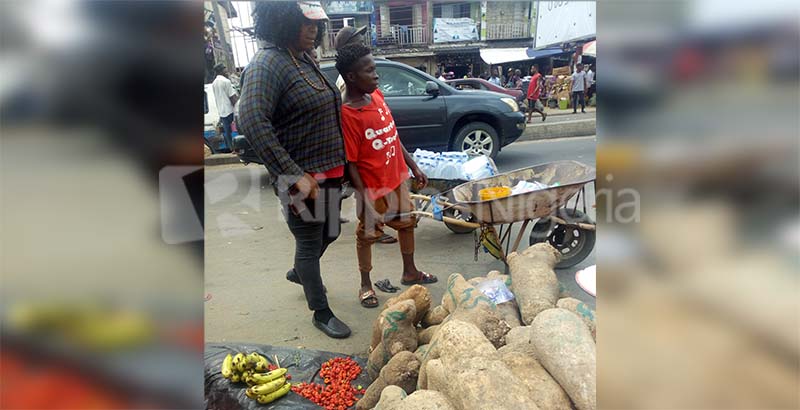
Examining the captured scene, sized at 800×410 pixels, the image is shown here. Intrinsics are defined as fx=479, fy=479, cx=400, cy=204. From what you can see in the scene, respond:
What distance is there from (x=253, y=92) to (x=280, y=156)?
333 mm

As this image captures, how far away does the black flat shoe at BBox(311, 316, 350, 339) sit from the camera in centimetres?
292

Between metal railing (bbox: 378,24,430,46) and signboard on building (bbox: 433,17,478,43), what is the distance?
510 mm

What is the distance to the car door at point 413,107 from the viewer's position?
7.10m

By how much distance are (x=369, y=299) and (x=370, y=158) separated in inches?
40.3

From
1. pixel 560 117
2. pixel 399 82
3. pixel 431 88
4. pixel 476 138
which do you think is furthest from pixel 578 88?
pixel 399 82

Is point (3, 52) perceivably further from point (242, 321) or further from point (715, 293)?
point (242, 321)

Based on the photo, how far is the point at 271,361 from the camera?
247 centimetres

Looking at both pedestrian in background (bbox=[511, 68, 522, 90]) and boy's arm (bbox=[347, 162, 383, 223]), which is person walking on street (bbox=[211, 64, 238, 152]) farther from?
pedestrian in background (bbox=[511, 68, 522, 90])

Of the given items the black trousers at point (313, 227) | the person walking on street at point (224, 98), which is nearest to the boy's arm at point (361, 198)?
the black trousers at point (313, 227)

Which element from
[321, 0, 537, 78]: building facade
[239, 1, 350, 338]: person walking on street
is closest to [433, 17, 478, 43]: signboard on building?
[321, 0, 537, 78]: building facade

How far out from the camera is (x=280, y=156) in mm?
2365

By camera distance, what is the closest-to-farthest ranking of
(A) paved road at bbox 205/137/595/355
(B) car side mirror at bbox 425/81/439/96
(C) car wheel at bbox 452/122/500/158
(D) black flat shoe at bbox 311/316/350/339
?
(D) black flat shoe at bbox 311/316/350/339 < (A) paved road at bbox 205/137/595/355 < (B) car side mirror at bbox 425/81/439/96 < (C) car wheel at bbox 452/122/500/158

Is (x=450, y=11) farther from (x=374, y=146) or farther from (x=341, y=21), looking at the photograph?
(x=374, y=146)

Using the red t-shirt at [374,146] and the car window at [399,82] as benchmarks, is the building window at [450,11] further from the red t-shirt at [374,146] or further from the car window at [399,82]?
the red t-shirt at [374,146]
